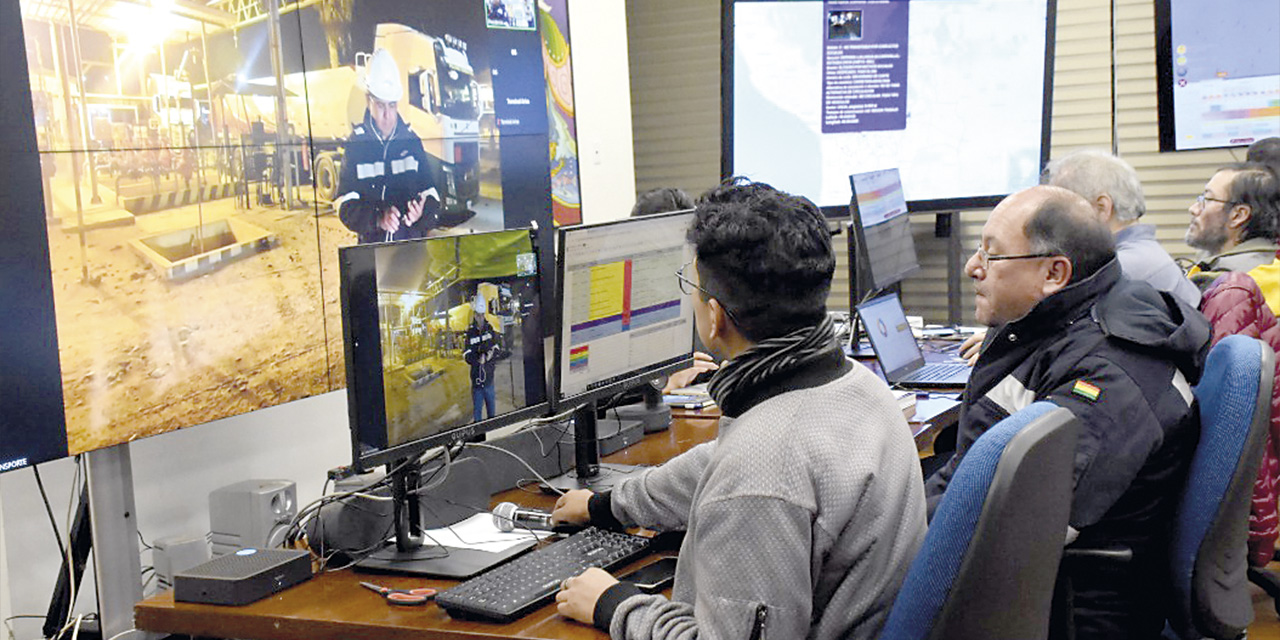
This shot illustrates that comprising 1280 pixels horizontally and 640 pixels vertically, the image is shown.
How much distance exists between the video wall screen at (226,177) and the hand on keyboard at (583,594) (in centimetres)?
147

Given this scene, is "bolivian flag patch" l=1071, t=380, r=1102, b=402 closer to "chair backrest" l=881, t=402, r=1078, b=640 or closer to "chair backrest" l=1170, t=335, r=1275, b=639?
"chair backrest" l=1170, t=335, r=1275, b=639

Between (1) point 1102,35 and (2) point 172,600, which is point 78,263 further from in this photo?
(1) point 1102,35

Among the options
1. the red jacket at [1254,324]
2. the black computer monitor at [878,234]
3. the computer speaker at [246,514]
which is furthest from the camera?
the black computer monitor at [878,234]

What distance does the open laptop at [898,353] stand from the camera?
356 cm

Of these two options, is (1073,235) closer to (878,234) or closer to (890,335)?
(890,335)

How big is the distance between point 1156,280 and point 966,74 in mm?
2003

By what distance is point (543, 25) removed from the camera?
15.3 feet

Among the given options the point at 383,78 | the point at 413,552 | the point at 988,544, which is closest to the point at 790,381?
the point at 988,544

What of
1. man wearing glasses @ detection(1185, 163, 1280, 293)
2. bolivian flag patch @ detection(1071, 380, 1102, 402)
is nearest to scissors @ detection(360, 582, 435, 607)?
bolivian flag patch @ detection(1071, 380, 1102, 402)

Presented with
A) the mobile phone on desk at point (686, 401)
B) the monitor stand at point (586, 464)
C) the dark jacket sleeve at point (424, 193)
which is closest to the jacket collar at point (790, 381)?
the monitor stand at point (586, 464)

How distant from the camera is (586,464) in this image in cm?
255

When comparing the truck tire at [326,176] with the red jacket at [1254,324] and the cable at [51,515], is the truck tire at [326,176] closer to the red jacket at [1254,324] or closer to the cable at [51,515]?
the cable at [51,515]

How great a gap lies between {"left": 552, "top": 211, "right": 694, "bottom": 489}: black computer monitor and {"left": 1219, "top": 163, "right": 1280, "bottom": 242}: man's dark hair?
2.20m

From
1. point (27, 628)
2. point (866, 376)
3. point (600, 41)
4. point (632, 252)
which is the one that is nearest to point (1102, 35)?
point (600, 41)
